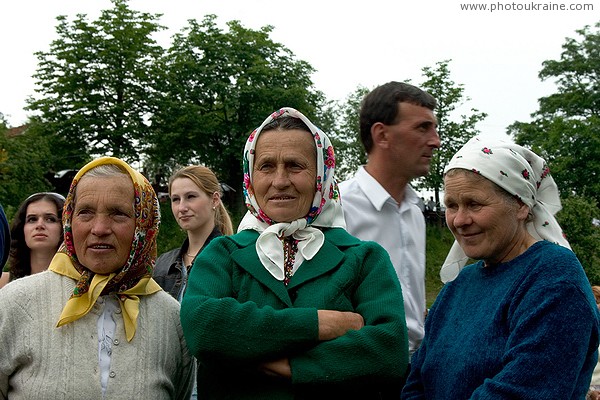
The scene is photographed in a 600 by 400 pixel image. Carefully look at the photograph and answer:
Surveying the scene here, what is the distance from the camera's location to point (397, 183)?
386 cm

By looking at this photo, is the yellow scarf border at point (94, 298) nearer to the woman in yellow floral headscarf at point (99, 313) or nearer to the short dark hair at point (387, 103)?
the woman in yellow floral headscarf at point (99, 313)

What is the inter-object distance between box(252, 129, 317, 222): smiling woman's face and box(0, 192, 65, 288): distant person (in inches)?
101

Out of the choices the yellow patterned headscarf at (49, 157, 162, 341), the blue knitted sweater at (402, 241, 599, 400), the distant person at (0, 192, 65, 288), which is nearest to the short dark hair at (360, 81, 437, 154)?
the blue knitted sweater at (402, 241, 599, 400)

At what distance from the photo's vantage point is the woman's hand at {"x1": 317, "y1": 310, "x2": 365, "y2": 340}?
2289mm

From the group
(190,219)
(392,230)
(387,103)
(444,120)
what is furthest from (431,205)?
(392,230)

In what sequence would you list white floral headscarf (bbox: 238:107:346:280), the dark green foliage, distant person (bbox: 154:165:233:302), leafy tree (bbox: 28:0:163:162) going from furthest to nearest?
leafy tree (bbox: 28:0:163:162), the dark green foliage, distant person (bbox: 154:165:233:302), white floral headscarf (bbox: 238:107:346:280)

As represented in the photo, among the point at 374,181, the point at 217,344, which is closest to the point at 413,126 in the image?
the point at 374,181

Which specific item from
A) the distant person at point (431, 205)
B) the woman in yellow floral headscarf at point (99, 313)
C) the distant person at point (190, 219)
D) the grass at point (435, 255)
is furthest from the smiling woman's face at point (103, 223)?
the distant person at point (431, 205)

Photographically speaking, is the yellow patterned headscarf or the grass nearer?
the yellow patterned headscarf

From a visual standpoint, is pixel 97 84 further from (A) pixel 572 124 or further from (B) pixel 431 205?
(A) pixel 572 124

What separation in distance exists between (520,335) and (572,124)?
114 ft

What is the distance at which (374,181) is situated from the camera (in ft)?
12.6

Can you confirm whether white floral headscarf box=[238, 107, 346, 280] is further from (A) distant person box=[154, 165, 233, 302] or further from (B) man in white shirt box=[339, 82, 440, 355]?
(A) distant person box=[154, 165, 233, 302]

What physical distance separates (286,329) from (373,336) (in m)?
0.32
